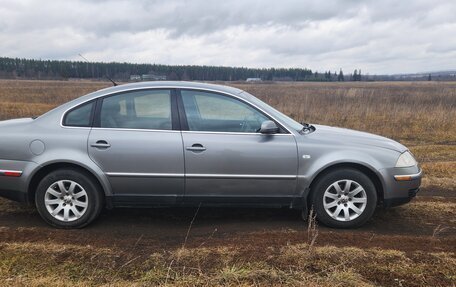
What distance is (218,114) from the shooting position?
4.75 meters

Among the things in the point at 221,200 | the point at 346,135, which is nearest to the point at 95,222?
the point at 221,200

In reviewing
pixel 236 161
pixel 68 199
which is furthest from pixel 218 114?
pixel 68 199

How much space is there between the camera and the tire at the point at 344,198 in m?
4.55

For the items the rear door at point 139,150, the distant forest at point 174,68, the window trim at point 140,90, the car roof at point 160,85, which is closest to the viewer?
the rear door at point 139,150

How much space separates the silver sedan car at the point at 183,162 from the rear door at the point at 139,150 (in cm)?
1

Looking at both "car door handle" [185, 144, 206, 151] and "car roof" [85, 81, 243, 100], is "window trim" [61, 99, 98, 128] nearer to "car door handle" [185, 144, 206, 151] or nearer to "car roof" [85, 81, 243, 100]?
"car roof" [85, 81, 243, 100]

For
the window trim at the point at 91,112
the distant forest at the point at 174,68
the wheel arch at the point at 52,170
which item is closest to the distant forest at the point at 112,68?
the distant forest at the point at 174,68

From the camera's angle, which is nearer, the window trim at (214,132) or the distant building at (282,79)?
the window trim at (214,132)

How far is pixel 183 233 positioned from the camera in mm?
4492

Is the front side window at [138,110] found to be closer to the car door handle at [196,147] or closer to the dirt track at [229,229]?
the car door handle at [196,147]

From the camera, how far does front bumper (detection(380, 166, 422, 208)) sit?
4.57 m

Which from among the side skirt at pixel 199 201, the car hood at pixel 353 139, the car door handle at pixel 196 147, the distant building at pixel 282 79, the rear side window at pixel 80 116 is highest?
the distant building at pixel 282 79

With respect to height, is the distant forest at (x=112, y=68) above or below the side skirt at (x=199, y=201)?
above

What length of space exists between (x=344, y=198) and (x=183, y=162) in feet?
6.07
